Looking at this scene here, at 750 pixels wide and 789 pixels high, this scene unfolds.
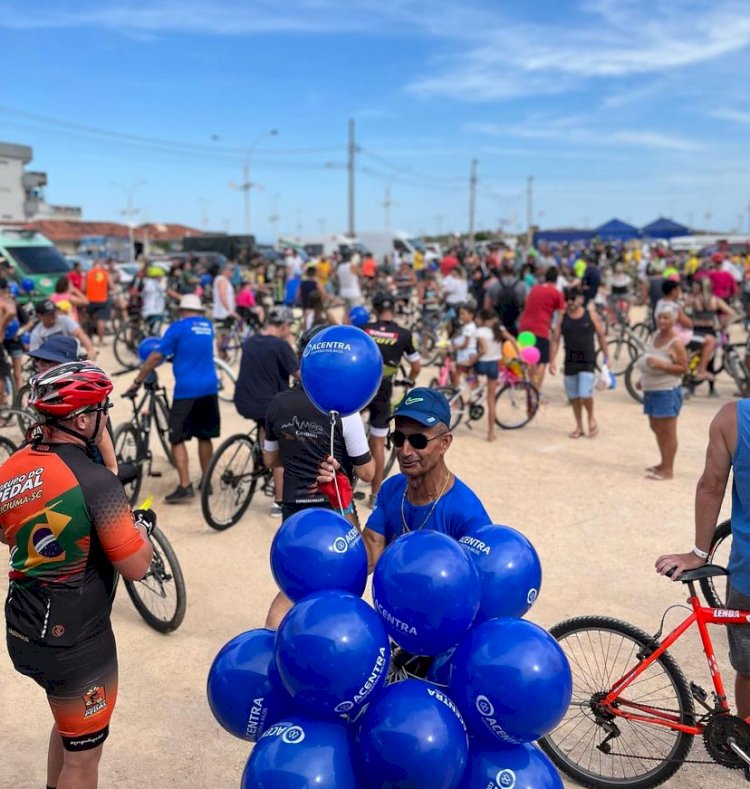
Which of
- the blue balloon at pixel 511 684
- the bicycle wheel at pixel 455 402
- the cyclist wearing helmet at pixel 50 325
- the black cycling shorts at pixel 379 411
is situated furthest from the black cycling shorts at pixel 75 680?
the bicycle wheel at pixel 455 402

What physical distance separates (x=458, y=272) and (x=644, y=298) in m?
5.20

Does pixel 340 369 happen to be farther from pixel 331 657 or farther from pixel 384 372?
pixel 384 372

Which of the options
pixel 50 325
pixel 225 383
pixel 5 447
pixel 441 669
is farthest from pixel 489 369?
pixel 441 669

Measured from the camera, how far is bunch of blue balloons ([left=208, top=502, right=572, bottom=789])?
2096 mm

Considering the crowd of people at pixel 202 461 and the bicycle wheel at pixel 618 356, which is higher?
the crowd of people at pixel 202 461

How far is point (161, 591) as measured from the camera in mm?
4949

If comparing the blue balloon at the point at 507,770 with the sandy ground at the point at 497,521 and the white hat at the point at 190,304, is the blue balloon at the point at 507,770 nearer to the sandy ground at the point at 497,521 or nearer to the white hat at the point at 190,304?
the sandy ground at the point at 497,521

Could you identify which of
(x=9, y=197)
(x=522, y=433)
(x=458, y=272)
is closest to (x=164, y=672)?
(x=522, y=433)

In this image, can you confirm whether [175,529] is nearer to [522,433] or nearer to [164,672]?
[164,672]

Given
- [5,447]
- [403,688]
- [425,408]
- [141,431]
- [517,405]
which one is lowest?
[517,405]

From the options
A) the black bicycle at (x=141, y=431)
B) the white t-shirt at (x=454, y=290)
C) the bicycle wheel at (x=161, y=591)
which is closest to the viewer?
the bicycle wheel at (x=161, y=591)

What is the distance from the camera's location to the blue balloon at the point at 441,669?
2.44m

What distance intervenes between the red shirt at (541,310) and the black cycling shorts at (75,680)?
29.5 feet

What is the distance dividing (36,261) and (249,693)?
692 inches
